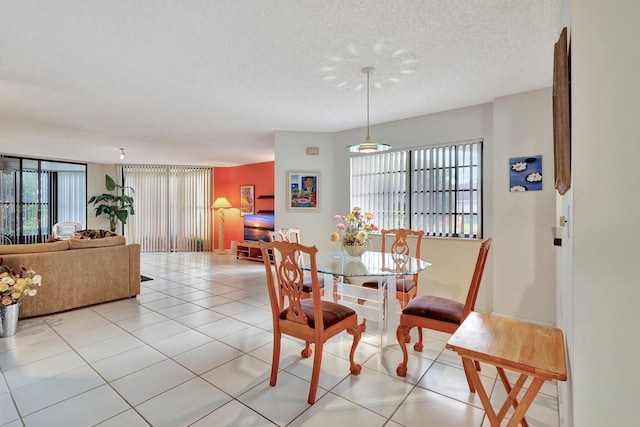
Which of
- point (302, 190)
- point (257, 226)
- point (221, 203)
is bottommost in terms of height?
point (257, 226)

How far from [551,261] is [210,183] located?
8.39 m

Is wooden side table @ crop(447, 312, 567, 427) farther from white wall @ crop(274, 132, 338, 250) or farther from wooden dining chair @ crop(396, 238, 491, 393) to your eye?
white wall @ crop(274, 132, 338, 250)

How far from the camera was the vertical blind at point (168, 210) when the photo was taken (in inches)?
349

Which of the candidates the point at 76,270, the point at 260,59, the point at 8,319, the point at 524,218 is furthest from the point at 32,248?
the point at 524,218

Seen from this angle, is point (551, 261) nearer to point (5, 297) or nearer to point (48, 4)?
point (48, 4)

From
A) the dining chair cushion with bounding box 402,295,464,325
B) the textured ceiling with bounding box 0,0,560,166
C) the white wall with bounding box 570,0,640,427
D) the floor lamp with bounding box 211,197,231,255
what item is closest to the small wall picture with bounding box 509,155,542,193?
the textured ceiling with bounding box 0,0,560,166

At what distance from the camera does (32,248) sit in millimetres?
3521

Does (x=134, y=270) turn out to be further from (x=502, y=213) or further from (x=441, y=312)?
(x=502, y=213)

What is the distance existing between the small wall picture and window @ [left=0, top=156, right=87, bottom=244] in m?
9.90

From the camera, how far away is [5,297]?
9.72ft

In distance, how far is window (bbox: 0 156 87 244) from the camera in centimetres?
707

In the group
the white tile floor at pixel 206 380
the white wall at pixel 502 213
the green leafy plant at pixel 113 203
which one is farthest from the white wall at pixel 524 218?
the green leafy plant at pixel 113 203

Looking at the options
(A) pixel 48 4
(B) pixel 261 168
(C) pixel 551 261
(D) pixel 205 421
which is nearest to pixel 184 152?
(B) pixel 261 168

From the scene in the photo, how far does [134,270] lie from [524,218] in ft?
16.5
